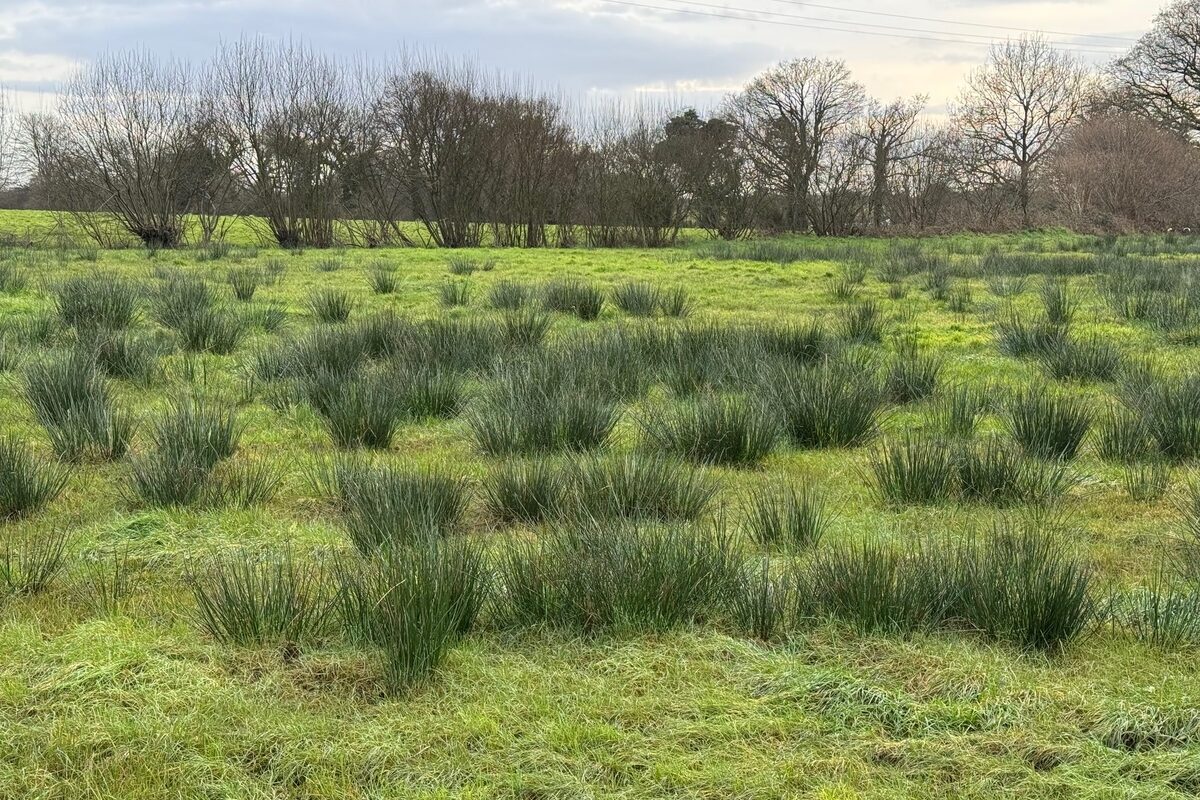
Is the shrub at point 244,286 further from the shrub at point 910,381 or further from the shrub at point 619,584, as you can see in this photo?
the shrub at point 619,584

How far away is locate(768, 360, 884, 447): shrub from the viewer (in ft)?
16.0

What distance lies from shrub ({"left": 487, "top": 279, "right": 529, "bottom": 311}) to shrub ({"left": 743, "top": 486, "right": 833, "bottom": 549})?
247 inches

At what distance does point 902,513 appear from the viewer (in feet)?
12.2

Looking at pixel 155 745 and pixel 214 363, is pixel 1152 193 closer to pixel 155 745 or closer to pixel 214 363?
pixel 214 363

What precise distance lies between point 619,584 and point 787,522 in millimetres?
930

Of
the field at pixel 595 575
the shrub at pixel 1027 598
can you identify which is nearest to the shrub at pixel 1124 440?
the field at pixel 595 575

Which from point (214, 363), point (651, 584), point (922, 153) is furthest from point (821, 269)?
point (922, 153)

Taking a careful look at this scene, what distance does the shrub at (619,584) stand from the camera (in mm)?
2652

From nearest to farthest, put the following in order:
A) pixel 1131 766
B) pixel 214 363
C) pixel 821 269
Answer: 1. pixel 1131 766
2. pixel 214 363
3. pixel 821 269

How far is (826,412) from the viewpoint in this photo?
16.0 feet

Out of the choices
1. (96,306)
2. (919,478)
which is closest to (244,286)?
(96,306)

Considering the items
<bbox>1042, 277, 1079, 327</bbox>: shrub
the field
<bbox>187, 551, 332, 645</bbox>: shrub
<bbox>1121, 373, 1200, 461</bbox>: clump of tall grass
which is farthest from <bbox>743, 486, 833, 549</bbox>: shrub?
<bbox>1042, 277, 1079, 327</bbox>: shrub

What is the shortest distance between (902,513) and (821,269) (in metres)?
12.7

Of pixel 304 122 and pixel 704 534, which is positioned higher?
pixel 304 122
